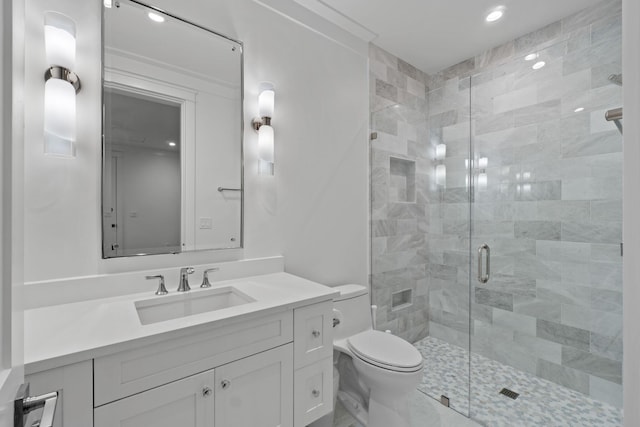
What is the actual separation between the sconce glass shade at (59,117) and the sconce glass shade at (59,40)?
81 mm

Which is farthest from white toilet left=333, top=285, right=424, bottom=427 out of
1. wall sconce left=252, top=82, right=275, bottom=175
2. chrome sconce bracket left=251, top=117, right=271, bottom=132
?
chrome sconce bracket left=251, top=117, right=271, bottom=132

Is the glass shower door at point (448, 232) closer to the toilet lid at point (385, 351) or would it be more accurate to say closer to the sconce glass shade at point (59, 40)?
the toilet lid at point (385, 351)

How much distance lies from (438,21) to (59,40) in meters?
2.22

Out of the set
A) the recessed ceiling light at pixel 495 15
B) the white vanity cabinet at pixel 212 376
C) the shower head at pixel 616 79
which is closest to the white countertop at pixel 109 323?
the white vanity cabinet at pixel 212 376

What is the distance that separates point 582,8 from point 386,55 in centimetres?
132

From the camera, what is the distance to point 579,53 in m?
1.87

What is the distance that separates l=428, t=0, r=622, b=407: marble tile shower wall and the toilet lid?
868 mm

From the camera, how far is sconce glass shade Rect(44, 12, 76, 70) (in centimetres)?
109

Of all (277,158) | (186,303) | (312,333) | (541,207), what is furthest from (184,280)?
(541,207)

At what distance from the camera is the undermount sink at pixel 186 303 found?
121 cm

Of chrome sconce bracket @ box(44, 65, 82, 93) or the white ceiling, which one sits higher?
the white ceiling

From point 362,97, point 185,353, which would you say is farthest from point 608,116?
point 185,353

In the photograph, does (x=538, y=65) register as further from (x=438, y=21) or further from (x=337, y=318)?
(x=337, y=318)

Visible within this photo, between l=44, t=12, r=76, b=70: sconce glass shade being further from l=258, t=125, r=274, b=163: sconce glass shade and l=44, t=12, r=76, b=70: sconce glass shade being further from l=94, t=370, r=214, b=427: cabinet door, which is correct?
l=94, t=370, r=214, b=427: cabinet door
